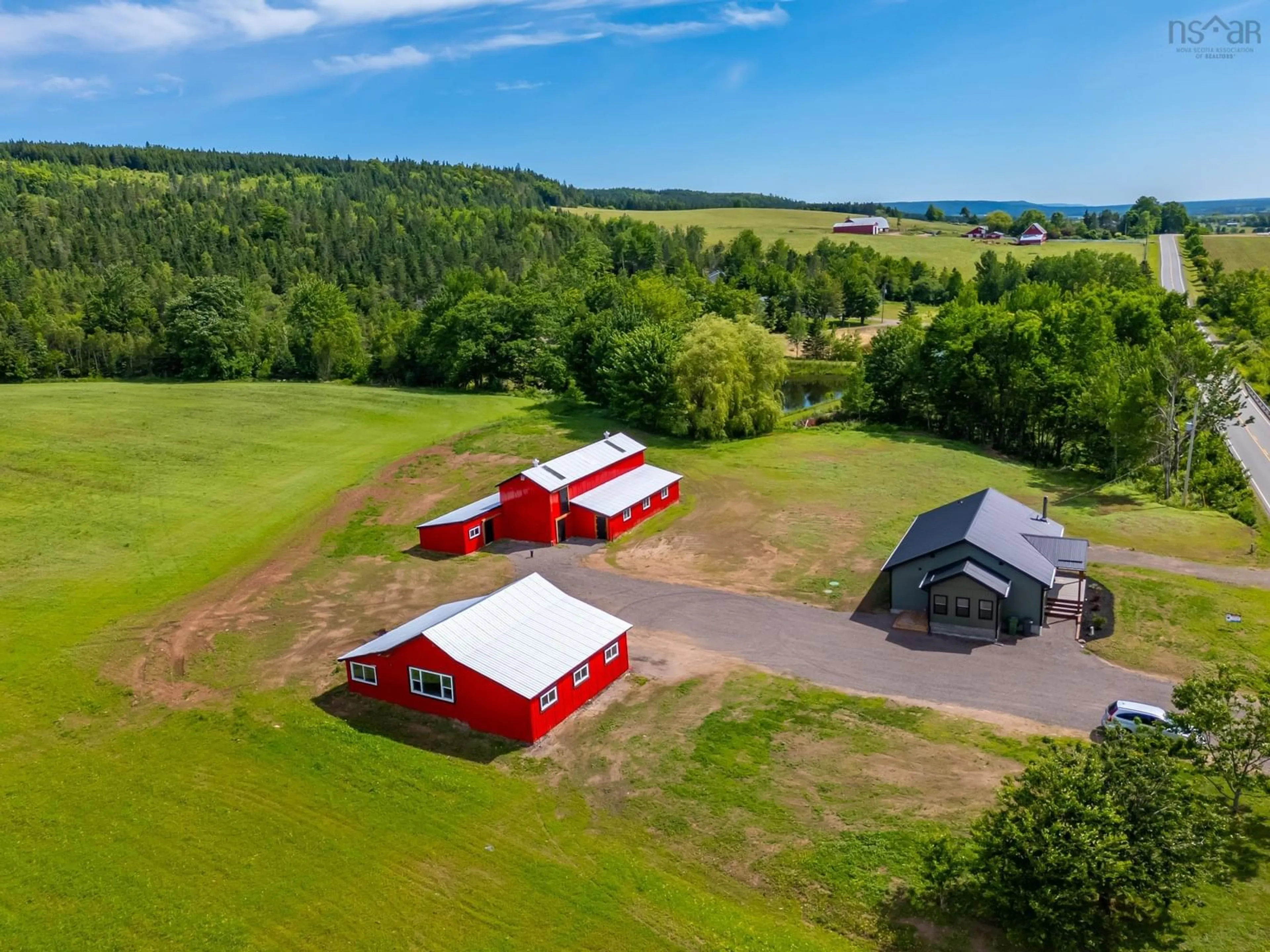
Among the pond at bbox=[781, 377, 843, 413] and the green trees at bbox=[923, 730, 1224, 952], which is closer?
the green trees at bbox=[923, 730, 1224, 952]

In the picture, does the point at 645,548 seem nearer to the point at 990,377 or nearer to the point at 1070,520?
the point at 1070,520

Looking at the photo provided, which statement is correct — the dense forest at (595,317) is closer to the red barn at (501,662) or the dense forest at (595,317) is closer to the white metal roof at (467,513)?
the white metal roof at (467,513)

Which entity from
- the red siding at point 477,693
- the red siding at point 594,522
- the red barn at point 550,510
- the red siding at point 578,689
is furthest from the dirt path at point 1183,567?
the red siding at point 477,693

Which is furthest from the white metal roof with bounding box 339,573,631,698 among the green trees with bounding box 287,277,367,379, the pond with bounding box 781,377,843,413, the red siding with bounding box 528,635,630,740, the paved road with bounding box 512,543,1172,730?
the green trees with bounding box 287,277,367,379

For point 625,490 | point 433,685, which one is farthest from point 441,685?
point 625,490

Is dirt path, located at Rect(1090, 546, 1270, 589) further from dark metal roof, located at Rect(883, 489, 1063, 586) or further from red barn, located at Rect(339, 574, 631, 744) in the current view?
red barn, located at Rect(339, 574, 631, 744)
